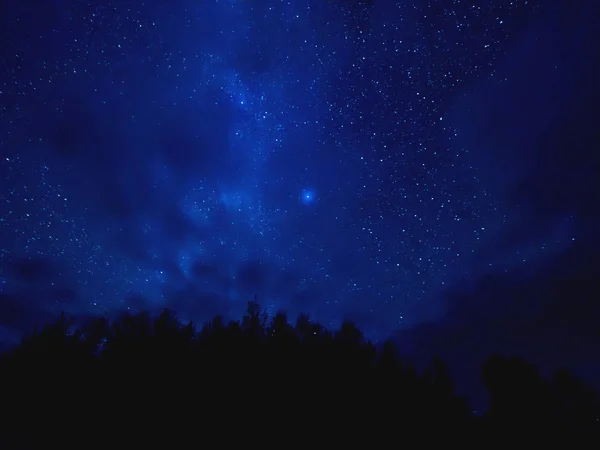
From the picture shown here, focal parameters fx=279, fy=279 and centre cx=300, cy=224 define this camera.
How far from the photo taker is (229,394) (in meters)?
10.3

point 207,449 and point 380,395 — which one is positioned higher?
point 380,395

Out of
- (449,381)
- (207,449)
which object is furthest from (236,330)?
(449,381)

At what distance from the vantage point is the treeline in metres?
9.70

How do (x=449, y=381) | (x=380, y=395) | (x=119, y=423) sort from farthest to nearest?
(x=449, y=381), (x=380, y=395), (x=119, y=423)

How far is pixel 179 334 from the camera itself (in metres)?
13.3

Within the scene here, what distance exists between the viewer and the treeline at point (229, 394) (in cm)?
970

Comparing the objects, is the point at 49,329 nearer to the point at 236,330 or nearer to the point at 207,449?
the point at 236,330

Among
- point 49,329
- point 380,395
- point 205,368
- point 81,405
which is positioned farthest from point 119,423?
point 49,329

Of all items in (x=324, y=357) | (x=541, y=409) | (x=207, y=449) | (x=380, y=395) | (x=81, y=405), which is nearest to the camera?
(x=207, y=449)

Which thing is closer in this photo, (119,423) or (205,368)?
(119,423)

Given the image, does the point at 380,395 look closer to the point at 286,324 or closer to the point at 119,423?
the point at 286,324

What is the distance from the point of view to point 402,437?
10.9 meters

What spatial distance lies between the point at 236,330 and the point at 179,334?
104 inches

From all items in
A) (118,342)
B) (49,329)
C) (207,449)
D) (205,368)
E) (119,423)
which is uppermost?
(49,329)
